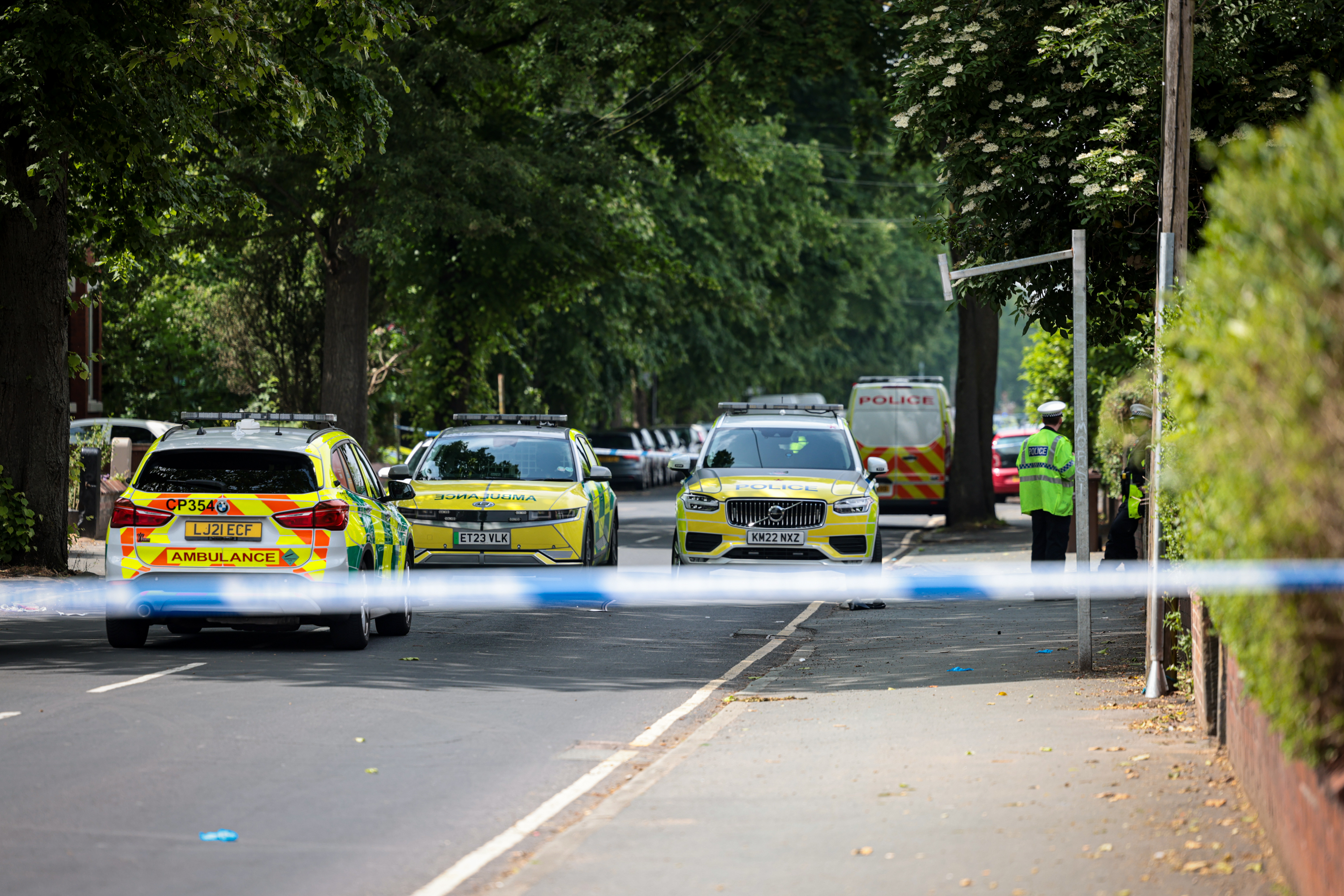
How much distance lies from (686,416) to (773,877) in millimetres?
66172

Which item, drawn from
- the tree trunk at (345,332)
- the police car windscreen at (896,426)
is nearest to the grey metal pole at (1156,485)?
the tree trunk at (345,332)

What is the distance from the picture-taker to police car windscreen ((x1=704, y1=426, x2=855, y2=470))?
17844 mm

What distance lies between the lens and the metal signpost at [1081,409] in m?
10.9

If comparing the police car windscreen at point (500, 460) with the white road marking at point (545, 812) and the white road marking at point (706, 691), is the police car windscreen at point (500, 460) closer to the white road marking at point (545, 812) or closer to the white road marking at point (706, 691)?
the white road marking at point (706, 691)

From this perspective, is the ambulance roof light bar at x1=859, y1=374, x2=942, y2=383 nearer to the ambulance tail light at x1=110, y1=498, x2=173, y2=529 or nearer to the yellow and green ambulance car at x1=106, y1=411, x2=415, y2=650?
the yellow and green ambulance car at x1=106, y1=411, x2=415, y2=650

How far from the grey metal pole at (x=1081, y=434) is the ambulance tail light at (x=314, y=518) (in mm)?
5284

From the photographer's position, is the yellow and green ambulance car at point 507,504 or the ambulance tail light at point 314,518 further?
the yellow and green ambulance car at point 507,504

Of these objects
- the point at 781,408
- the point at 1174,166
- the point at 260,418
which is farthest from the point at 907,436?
the point at 1174,166

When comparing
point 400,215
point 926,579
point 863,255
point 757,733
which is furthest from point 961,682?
point 863,255

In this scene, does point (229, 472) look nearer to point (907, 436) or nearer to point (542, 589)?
point (542, 589)

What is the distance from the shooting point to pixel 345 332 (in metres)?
27.8

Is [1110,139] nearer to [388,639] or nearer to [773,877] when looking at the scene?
[388,639]

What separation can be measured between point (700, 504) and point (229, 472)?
5.60 m

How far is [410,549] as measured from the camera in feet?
48.0
